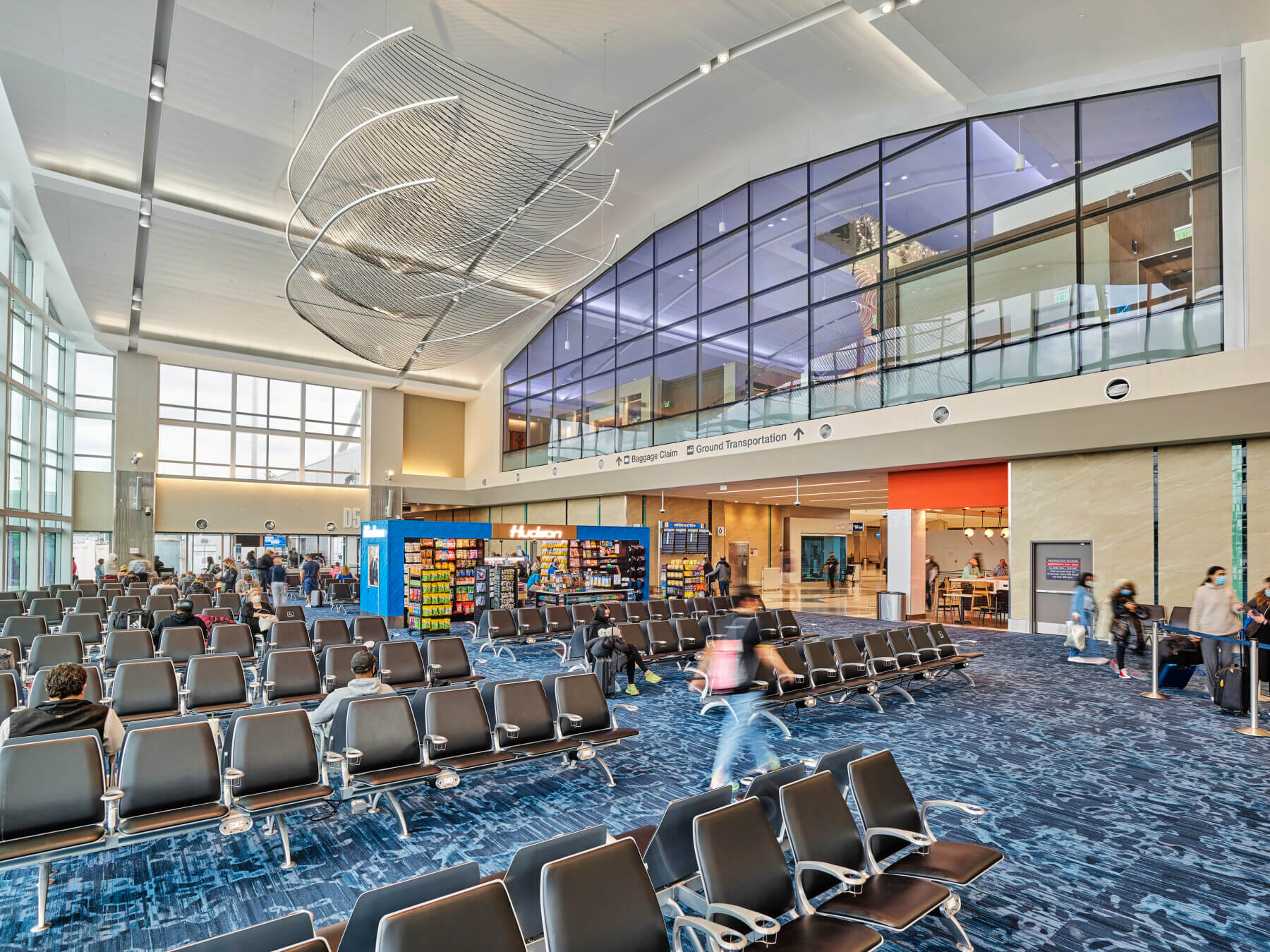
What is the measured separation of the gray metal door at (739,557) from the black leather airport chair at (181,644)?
17.1m

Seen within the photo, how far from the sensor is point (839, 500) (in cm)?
2356

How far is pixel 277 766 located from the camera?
13.8 ft

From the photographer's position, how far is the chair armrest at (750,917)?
242cm

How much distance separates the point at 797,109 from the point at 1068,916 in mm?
15328

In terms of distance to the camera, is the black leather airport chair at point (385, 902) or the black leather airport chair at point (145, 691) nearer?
the black leather airport chair at point (385, 902)

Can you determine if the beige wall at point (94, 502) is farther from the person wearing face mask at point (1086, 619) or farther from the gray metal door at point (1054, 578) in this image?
the person wearing face mask at point (1086, 619)

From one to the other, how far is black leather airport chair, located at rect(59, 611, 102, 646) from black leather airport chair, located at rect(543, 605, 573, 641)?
5726 millimetres

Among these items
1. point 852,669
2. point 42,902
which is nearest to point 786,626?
point 852,669

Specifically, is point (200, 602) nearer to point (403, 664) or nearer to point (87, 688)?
point (403, 664)

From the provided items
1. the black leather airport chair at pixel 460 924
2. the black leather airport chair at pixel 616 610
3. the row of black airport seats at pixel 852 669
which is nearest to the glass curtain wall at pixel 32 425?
the black leather airport chair at pixel 616 610

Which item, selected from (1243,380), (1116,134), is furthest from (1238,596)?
(1116,134)

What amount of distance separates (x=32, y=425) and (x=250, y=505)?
8.79 m

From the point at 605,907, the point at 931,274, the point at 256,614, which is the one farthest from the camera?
the point at 931,274

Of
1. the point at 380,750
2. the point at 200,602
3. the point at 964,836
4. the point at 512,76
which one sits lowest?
the point at 964,836
